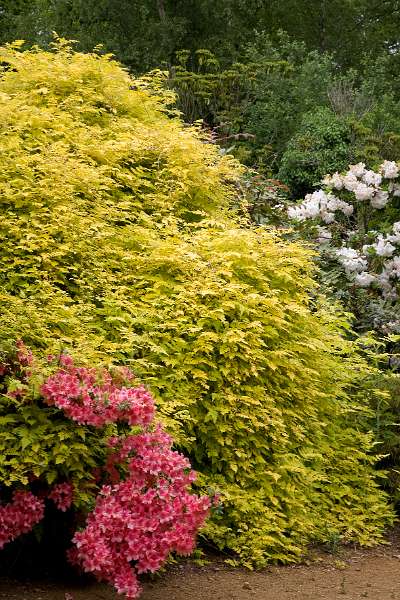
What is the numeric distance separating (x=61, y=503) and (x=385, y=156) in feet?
33.3

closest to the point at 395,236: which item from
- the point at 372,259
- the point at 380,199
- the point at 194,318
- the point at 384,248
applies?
the point at 384,248

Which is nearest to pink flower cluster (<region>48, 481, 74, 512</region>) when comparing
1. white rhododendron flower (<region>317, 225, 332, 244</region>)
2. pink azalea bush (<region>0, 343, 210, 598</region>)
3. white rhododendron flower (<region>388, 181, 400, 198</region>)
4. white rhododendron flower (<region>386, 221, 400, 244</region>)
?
pink azalea bush (<region>0, 343, 210, 598</region>)

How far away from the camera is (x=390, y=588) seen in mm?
4938

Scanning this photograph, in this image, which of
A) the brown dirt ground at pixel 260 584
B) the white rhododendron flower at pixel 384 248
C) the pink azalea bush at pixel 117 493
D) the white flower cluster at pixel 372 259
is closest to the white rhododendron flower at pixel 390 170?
the white flower cluster at pixel 372 259

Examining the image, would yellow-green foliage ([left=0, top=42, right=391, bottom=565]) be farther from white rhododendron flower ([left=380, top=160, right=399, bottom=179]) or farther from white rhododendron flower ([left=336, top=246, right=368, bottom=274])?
white rhododendron flower ([left=380, top=160, right=399, bottom=179])

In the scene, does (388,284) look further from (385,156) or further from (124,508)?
(124,508)

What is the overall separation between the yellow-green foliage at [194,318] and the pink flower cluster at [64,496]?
765 mm

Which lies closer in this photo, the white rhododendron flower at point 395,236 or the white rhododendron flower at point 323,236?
the white rhododendron flower at point 323,236

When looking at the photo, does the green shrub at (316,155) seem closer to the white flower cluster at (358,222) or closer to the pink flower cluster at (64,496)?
the white flower cluster at (358,222)

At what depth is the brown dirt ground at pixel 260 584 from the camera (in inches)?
166

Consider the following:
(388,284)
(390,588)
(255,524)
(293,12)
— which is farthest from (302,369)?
(293,12)

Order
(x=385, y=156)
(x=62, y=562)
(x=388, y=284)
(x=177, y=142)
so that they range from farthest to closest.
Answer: (x=385, y=156), (x=388, y=284), (x=177, y=142), (x=62, y=562)

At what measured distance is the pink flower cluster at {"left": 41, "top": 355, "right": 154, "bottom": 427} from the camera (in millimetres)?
3893

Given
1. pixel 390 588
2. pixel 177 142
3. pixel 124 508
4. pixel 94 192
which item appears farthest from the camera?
pixel 177 142
